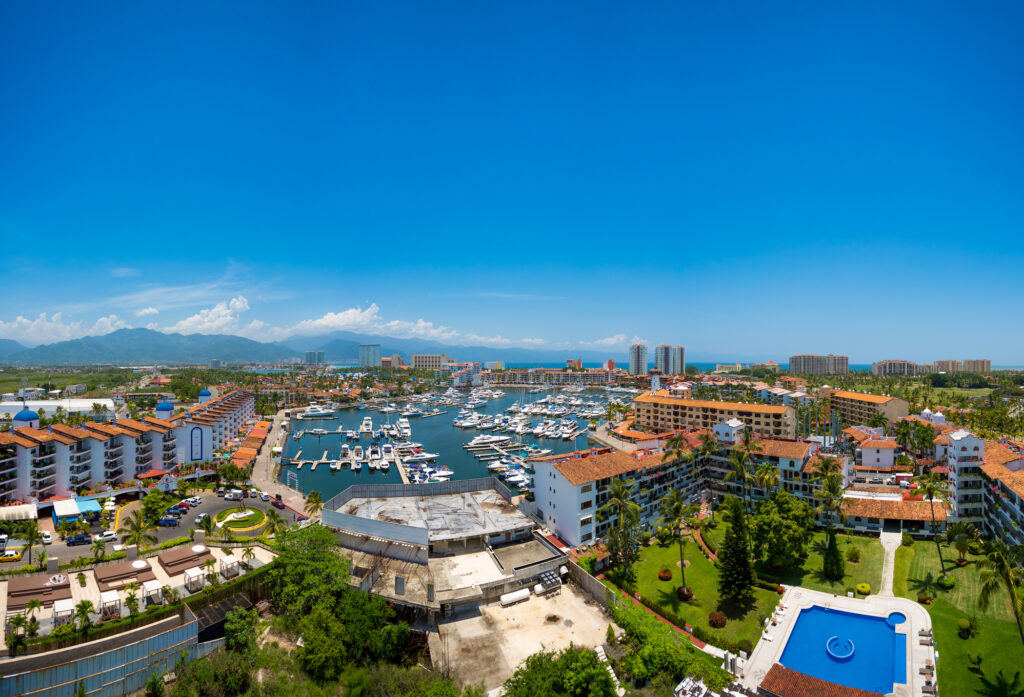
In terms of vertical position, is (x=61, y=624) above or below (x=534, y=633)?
above

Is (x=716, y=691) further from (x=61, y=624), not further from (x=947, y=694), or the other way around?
(x=61, y=624)

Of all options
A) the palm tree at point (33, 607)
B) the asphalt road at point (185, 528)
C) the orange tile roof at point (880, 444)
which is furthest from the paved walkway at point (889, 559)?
the palm tree at point (33, 607)

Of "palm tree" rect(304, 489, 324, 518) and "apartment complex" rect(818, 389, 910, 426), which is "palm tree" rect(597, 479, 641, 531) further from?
"apartment complex" rect(818, 389, 910, 426)

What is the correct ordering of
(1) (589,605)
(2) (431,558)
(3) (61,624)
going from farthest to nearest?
1. (2) (431,558)
2. (1) (589,605)
3. (3) (61,624)

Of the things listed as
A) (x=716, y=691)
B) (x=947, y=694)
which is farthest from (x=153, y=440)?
(x=947, y=694)

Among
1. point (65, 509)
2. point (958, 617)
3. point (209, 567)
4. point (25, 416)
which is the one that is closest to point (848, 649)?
point (958, 617)

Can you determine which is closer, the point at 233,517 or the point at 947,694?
the point at 947,694

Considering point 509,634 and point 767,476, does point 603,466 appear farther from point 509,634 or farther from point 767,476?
point 509,634
